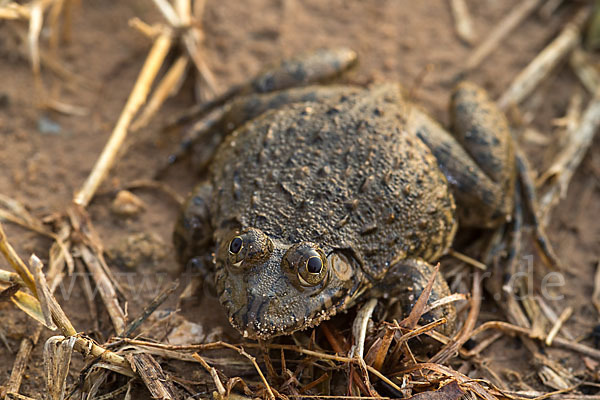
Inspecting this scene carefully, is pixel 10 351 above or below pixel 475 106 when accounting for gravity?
below

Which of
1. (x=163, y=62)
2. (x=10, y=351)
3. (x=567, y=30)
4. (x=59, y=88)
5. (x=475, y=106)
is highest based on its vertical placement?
(x=567, y=30)

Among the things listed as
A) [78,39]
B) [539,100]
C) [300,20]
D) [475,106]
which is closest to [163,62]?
[78,39]

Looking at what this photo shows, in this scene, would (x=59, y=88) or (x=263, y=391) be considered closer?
(x=263, y=391)

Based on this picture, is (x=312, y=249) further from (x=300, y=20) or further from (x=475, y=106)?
(x=300, y=20)

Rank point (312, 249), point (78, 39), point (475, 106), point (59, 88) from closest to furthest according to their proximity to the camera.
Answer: point (312, 249) < point (475, 106) < point (59, 88) < point (78, 39)

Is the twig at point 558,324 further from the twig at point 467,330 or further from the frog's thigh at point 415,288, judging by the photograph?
the frog's thigh at point 415,288

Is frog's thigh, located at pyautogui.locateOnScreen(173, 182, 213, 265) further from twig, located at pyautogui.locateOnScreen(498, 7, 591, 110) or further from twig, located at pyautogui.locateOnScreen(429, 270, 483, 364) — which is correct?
twig, located at pyautogui.locateOnScreen(498, 7, 591, 110)

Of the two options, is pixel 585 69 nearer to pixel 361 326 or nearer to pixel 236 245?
pixel 361 326
